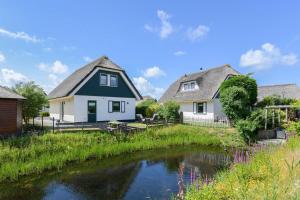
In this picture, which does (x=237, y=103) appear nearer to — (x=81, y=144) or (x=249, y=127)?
(x=249, y=127)

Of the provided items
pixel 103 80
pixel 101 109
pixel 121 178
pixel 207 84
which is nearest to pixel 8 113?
pixel 121 178

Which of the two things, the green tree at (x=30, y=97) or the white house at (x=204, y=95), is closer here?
the green tree at (x=30, y=97)

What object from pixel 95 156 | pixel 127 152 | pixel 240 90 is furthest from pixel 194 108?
pixel 95 156

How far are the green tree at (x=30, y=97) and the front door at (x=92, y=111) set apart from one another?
16.7 feet

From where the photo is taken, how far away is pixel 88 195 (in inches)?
282

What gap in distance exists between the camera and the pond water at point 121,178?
7238 mm

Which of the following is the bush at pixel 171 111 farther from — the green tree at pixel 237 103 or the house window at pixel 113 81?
the house window at pixel 113 81

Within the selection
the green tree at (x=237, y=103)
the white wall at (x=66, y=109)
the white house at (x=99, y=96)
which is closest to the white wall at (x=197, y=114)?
the green tree at (x=237, y=103)

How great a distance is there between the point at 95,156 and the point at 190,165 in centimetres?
499

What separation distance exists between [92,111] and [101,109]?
926mm

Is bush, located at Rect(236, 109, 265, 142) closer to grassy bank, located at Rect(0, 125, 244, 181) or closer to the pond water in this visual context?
grassy bank, located at Rect(0, 125, 244, 181)

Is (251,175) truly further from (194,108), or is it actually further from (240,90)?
(194,108)

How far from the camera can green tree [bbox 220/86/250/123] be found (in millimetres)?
19062

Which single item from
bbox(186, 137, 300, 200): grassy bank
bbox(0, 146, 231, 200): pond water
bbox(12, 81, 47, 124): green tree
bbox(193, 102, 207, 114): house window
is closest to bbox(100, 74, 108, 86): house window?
bbox(12, 81, 47, 124): green tree
